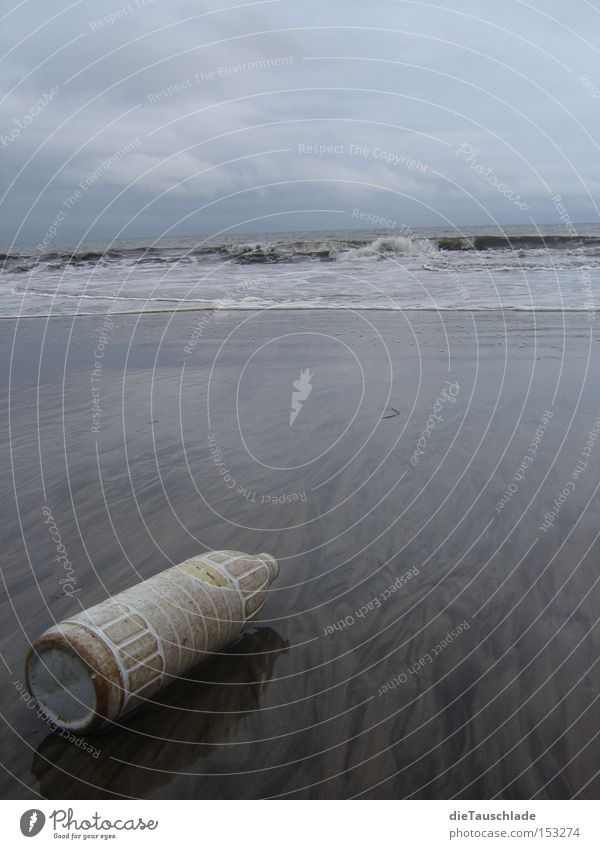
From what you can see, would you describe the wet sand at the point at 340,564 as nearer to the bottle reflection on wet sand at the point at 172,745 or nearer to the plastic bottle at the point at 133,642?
the bottle reflection on wet sand at the point at 172,745

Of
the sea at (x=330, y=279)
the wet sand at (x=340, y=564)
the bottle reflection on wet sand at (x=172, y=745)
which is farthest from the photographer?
the sea at (x=330, y=279)

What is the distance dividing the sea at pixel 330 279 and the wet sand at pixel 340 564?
34.3ft

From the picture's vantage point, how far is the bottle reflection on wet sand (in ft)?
11.7

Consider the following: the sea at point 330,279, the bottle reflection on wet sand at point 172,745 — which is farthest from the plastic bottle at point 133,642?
the sea at point 330,279

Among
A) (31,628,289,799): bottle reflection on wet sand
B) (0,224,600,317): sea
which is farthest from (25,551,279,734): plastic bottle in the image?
(0,224,600,317): sea

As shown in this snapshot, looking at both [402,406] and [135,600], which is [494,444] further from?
[135,600]

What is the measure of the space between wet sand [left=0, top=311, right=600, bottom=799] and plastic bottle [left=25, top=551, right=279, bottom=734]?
0.19 metres

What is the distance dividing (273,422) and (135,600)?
555 cm

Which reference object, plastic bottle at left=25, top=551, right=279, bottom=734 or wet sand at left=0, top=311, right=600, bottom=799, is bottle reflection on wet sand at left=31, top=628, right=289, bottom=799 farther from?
plastic bottle at left=25, top=551, right=279, bottom=734

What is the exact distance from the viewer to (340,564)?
565 cm

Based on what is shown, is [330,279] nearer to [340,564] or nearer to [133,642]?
[340,564]

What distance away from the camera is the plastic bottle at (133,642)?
371 centimetres

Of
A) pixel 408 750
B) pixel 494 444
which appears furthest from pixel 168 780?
pixel 494 444
